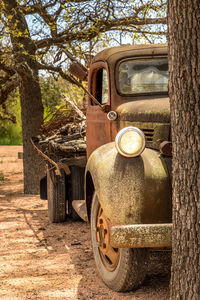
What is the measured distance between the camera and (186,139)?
2865 millimetres

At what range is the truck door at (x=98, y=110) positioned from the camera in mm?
4734

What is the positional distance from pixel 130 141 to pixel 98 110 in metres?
1.61

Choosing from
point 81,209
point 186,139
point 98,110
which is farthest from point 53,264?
point 186,139

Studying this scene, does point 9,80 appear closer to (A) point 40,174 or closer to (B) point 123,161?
(A) point 40,174

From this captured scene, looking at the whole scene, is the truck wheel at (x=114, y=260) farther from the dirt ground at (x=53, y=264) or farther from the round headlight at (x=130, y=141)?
the round headlight at (x=130, y=141)

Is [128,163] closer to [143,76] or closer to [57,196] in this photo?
[143,76]

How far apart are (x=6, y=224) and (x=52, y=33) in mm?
5093

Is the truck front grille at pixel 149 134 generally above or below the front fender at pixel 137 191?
above

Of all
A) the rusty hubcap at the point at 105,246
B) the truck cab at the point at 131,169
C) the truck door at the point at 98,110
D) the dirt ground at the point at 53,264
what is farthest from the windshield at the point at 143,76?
the dirt ground at the point at 53,264

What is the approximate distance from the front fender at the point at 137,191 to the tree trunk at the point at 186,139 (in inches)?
13.7

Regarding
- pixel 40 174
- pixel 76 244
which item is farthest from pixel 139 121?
pixel 40 174

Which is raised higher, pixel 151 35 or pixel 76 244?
pixel 151 35

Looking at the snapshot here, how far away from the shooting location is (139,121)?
4.04 m

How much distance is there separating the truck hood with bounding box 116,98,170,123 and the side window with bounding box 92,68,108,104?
50 centimetres
